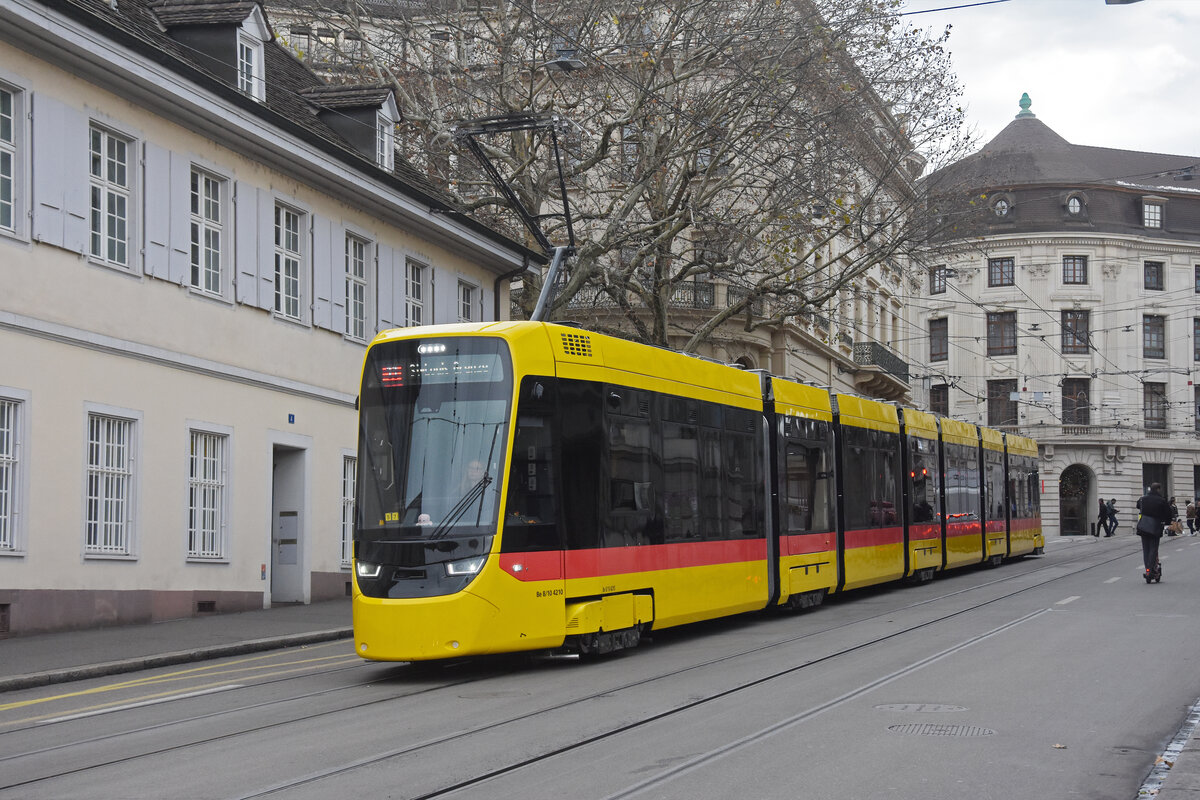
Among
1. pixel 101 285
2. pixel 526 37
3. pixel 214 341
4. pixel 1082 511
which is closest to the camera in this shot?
pixel 101 285

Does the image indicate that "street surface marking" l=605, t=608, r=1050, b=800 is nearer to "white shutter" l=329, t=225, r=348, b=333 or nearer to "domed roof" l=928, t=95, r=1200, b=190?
"white shutter" l=329, t=225, r=348, b=333

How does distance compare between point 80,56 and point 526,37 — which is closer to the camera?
point 80,56

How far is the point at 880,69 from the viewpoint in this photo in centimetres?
3067

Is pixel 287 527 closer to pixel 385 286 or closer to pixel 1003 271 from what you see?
pixel 385 286

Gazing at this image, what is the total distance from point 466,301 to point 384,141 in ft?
13.7

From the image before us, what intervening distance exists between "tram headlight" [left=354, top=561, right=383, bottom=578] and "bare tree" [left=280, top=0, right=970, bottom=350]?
14.3 meters

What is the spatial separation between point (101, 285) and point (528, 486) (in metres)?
8.77

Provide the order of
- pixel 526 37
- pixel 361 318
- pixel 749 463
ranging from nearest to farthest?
pixel 749 463 → pixel 361 318 → pixel 526 37

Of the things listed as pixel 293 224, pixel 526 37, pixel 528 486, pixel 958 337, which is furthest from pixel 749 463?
pixel 958 337

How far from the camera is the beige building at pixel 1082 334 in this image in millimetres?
78812

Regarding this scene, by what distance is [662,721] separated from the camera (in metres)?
9.81

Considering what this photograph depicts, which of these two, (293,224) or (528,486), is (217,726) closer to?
(528,486)

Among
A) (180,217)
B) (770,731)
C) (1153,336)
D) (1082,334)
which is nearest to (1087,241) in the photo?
(1082,334)

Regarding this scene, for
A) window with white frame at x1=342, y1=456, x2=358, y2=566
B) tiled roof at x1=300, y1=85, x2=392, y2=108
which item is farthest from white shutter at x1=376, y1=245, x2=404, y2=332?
tiled roof at x1=300, y1=85, x2=392, y2=108
